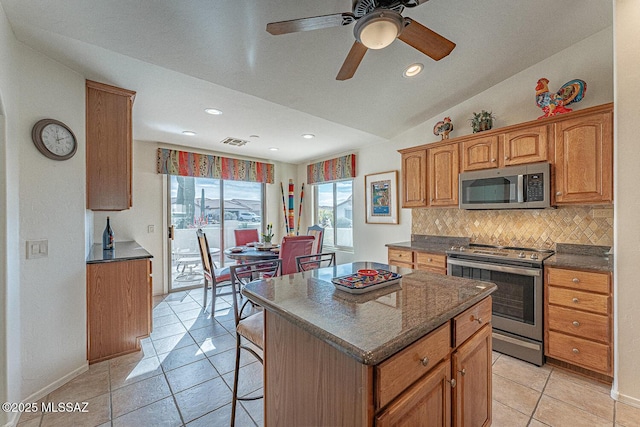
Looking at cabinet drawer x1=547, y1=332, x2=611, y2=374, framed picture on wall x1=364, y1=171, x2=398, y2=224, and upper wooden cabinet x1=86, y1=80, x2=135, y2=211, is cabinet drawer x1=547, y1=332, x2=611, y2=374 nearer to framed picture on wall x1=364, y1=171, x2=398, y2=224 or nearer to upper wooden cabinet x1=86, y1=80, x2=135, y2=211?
framed picture on wall x1=364, y1=171, x2=398, y2=224

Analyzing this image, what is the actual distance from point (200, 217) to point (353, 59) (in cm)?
392

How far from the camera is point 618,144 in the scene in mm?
1891

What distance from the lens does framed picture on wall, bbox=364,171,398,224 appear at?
13.4 feet

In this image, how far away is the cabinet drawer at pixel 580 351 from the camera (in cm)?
202

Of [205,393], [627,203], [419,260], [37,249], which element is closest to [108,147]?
[37,249]

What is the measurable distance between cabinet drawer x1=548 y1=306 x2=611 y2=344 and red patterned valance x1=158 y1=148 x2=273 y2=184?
4.63m

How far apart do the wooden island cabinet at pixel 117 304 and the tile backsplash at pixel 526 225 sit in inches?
132

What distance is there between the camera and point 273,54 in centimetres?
213

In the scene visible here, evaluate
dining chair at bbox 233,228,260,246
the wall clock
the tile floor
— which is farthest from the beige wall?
dining chair at bbox 233,228,260,246

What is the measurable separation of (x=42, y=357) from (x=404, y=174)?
3851 mm

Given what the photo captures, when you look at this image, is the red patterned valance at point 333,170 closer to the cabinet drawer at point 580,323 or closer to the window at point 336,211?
the window at point 336,211

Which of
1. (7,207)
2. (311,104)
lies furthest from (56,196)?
(311,104)

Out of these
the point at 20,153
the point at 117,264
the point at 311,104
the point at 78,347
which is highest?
the point at 311,104

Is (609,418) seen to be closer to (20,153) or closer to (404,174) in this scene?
(404,174)
